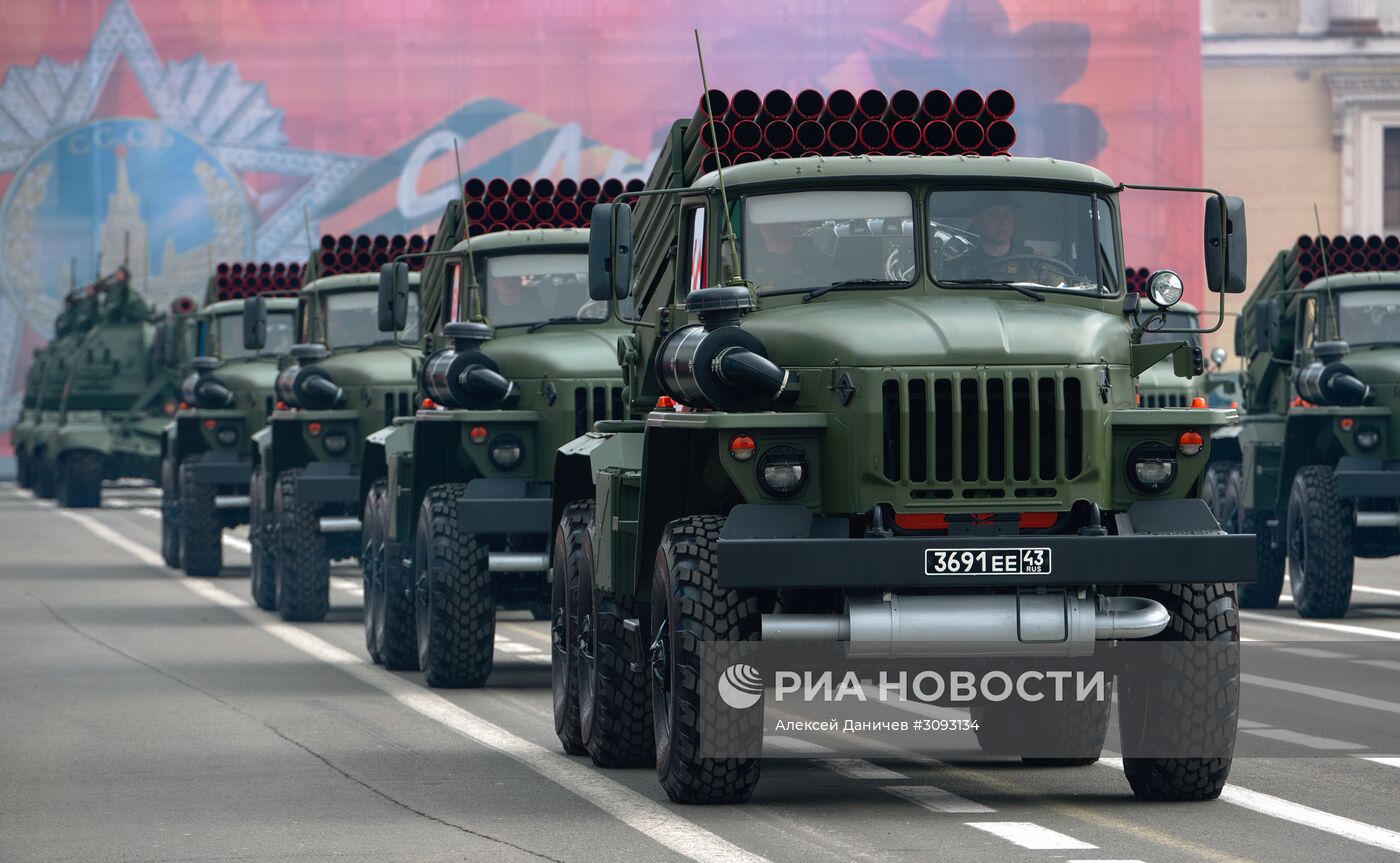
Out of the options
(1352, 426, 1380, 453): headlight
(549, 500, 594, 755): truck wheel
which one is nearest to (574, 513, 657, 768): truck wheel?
(549, 500, 594, 755): truck wheel

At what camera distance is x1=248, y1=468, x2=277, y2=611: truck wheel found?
77.5 ft

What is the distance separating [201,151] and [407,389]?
47183mm

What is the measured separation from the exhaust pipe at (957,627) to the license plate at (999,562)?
0.11 m

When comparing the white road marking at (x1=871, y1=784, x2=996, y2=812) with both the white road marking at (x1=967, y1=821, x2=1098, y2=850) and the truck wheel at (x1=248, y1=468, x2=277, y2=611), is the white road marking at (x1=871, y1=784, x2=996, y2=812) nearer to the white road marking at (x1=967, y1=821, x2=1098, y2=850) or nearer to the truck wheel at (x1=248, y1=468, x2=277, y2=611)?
the white road marking at (x1=967, y1=821, x2=1098, y2=850)

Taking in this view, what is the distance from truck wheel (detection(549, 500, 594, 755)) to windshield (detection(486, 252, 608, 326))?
4.32 m

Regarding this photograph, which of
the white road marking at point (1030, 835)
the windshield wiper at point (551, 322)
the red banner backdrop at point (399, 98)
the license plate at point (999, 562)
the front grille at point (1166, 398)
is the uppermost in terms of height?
the red banner backdrop at point (399, 98)

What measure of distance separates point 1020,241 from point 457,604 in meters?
5.66

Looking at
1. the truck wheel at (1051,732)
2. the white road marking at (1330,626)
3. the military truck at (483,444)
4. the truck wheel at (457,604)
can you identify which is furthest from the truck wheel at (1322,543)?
the truck wheel at (1051,732)

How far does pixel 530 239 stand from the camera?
1811cm

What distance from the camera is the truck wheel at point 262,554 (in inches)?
930

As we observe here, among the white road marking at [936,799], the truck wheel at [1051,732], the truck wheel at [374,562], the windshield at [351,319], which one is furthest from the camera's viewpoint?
the windshield at [351,319]

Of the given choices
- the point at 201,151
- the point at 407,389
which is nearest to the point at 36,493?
the point at 201,151

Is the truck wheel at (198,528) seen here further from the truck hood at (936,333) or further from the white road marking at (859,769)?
the truck hood at (936,333)

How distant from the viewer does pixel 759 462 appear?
1062 cm
